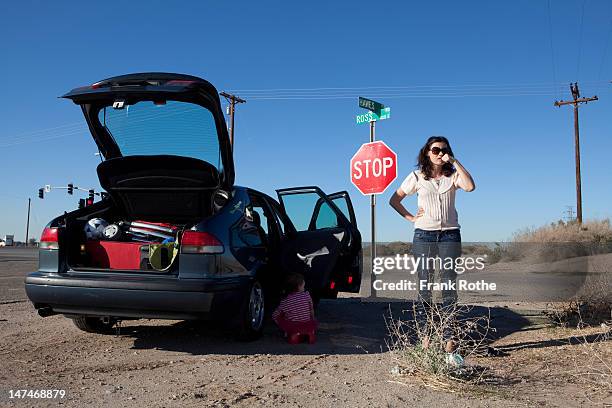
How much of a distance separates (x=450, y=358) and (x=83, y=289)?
305 cm

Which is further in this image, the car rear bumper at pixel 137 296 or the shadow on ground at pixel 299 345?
the shadow on ground at pixel 299 345

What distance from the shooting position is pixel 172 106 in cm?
500

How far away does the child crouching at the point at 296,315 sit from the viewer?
545 cm

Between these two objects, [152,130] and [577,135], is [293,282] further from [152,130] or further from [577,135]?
[577,135]

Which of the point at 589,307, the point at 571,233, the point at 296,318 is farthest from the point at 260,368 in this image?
the point at 571,233

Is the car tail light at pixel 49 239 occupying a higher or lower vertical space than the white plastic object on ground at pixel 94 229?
lower

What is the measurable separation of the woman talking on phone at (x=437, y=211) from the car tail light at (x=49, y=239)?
325 cm

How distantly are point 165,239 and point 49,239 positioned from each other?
3.42 ft

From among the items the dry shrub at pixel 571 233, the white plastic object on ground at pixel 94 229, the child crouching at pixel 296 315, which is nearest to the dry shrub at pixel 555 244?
the dry shrub at pixel 571 233

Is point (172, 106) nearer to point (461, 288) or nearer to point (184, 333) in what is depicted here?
point (184, 333)

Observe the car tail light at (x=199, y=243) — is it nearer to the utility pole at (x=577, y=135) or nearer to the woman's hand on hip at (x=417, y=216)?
the woman's hand on hip at (x=417, y=216)

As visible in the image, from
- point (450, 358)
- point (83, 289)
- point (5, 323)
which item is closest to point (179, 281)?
point (83, 289)

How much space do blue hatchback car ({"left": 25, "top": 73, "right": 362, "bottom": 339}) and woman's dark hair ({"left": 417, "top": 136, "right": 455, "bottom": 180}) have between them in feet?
5.49

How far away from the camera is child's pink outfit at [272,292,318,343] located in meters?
5.45
